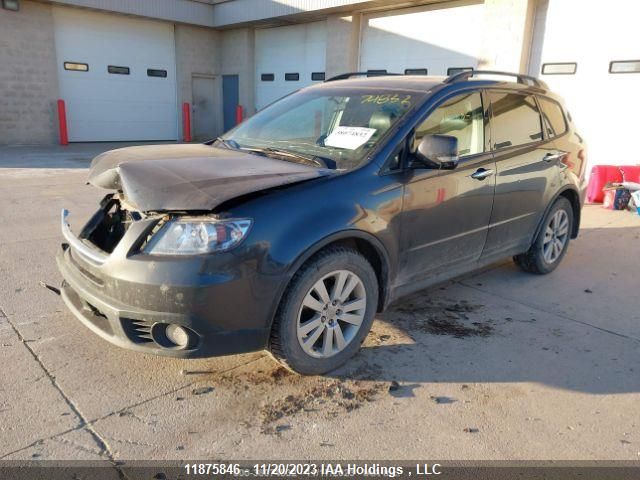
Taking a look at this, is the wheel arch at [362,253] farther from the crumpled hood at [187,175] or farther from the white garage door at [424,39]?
the white garage door at [424,39]

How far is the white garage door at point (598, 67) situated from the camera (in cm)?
911

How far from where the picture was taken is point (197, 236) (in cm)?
260

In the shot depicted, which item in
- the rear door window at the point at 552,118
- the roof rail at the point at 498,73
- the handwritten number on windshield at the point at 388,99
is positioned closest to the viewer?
the handwritten number on windshield at the point at 388,99

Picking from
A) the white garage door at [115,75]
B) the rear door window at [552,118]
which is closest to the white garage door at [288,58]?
the white garage door at [115,75]

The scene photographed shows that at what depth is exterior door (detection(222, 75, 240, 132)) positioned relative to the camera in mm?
19281

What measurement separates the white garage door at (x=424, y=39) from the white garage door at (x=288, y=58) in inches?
72.6

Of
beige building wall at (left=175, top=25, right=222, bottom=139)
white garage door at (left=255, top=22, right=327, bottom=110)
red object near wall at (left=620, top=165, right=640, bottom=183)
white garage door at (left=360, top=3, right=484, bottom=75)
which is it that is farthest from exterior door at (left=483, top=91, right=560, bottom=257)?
beige building wall at (left=175, top=25, right=222, bottom=139)

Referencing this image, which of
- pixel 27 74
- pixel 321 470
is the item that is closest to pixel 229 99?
pixel 27 74

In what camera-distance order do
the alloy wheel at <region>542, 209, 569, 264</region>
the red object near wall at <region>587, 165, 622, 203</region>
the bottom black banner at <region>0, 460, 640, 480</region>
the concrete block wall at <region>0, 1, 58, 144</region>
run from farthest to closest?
the concrete block wall at <region>0, 1, 58, 144</region>
the red object near wall at <region>587, 165, 622, 203</region>
the alloy wheel at <region>542, 209, 569, 264</region>
the bottom black banner at <region>0, 460, 640, 480</region>

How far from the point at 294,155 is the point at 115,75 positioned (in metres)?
15.7

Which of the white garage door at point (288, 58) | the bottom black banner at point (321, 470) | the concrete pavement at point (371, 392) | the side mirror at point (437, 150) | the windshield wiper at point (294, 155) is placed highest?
the white garage door at point (288, 58)

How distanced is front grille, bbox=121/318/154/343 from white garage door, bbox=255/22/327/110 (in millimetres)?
14132

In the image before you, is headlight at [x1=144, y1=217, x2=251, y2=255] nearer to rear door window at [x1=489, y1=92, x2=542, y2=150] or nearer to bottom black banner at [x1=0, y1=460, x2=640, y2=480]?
bottom black banner at [x1=0, y1=460, x2=640, y2=480]

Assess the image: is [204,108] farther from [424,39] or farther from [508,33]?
[508,33]
